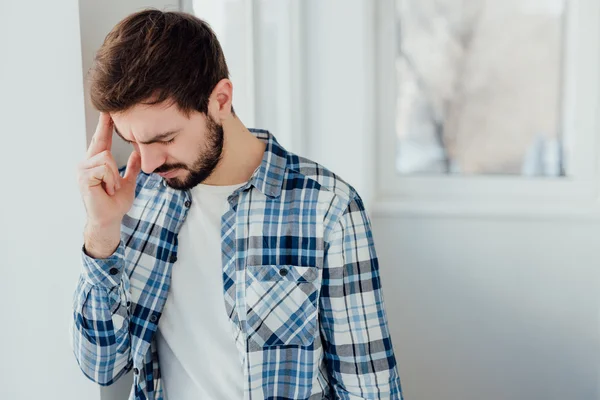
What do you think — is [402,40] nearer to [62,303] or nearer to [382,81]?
[382,81]

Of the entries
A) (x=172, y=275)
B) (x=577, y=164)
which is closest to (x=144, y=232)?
(x=172, y=275)

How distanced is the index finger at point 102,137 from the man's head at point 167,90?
0.08 ft

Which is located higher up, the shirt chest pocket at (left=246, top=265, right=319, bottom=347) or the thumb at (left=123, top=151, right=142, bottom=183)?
the thumb at (left=123, top=151, right=142, bottom=183)

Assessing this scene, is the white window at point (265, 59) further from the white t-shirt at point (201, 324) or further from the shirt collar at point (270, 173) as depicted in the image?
the white t-shirt at point (201, 324)

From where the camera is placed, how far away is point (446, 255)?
1934mm

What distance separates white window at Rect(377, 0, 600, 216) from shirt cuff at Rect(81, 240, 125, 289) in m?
1.09

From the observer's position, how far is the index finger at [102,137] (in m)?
0.98

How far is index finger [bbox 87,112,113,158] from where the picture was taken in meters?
0.98

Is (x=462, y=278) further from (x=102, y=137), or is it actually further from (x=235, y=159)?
(x=102, y=137)

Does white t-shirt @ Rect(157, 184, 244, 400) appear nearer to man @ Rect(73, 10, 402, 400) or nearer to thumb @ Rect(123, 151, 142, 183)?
man @ Rect(73, 10, 402, 400)

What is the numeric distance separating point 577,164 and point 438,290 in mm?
530

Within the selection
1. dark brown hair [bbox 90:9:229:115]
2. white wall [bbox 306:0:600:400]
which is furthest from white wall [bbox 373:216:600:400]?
dark brown hair [bbox 90:9:229:115]

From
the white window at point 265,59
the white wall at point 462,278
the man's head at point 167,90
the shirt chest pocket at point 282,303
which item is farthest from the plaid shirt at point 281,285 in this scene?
the white wall at point 462,278

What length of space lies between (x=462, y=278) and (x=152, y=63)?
127 cm
